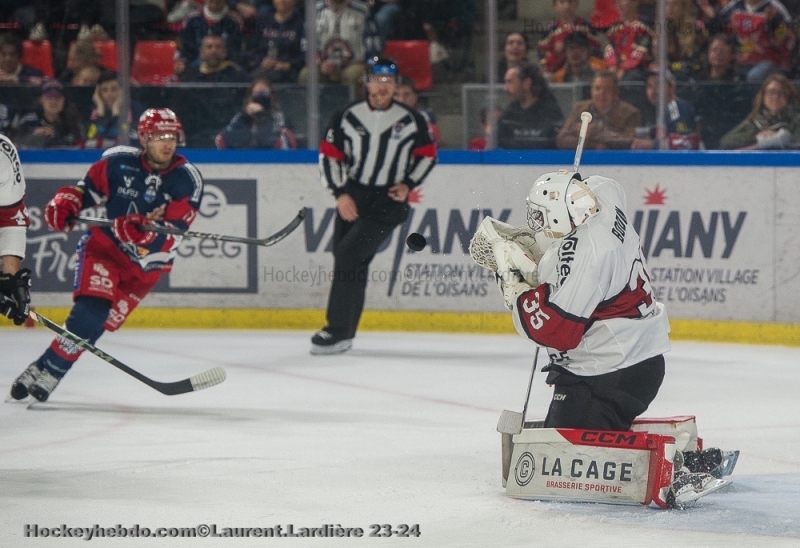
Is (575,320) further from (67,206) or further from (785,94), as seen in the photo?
(785,94)

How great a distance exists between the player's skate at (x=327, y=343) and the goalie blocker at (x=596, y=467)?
9.86ft

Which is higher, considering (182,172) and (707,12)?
(707,12)

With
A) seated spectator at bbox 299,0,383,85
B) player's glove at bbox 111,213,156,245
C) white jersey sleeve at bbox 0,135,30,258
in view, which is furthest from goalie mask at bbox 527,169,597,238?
seated spectator at bbox 299,0,383,85

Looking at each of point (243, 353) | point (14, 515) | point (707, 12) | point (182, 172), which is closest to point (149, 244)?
point (182, 172)

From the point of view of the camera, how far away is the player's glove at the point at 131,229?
17.3 ft

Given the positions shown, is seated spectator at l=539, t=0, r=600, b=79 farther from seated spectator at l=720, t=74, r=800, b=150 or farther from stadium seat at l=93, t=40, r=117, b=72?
stadium seat at l=93, t=40, r=117, b=72

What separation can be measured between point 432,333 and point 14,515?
4.10 metres

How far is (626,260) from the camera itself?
3.62 meters

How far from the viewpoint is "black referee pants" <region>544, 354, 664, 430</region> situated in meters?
3.69

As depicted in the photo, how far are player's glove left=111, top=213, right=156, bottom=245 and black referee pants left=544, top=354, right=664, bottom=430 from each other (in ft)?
7.19

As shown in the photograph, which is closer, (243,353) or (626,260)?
(626,260)

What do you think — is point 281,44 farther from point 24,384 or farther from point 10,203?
point 10,203

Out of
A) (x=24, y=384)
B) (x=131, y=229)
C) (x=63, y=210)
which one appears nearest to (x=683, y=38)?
(x=131, y=229)

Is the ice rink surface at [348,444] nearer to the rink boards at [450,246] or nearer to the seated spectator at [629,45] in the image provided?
the rink boards at [450,246]
